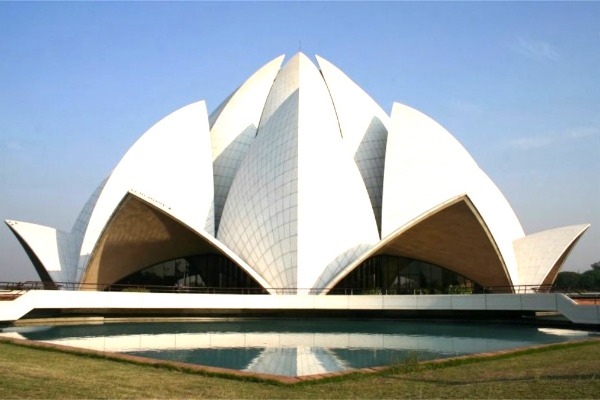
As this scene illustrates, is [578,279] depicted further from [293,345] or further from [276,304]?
[293,345]

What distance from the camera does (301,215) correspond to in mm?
25719

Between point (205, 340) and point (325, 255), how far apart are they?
1148 cm

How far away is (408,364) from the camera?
820 centimetres

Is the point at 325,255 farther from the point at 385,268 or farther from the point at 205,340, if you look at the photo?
the point at 205,340

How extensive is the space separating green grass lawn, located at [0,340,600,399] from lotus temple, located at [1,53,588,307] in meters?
15.8

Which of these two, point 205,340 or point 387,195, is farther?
point 387,195

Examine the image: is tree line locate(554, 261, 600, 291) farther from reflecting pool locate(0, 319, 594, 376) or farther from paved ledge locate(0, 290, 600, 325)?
reflecting pool locate(0, 319, 594, 376)

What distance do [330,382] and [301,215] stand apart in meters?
18.6

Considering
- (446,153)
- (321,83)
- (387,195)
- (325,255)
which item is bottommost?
(325,255)

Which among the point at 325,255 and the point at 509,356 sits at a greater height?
the point at 325,255

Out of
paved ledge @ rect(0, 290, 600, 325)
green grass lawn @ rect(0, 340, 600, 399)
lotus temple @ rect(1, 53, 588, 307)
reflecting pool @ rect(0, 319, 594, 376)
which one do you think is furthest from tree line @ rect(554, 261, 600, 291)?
green grass lawn @ rect(0, 340, 600, 399)


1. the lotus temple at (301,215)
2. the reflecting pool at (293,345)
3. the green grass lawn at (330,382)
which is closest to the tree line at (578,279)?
the lotus temple at (301,215)

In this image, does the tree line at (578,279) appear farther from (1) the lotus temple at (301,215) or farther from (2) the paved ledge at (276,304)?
(2) the paved ledge at (276,304)

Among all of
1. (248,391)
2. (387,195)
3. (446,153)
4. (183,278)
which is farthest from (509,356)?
(183,278)
